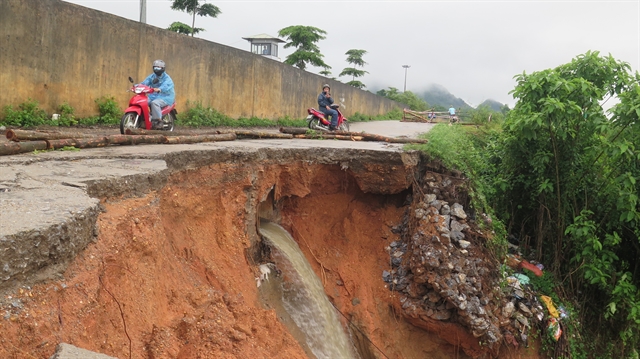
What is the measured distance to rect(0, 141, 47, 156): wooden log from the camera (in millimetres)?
4393

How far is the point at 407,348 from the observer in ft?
21.0

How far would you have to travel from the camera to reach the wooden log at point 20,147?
14.4 ft

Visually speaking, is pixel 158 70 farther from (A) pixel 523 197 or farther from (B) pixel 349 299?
(A) pixel 523 197

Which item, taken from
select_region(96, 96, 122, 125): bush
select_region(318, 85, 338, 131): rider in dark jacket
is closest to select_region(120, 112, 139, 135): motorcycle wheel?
select_region(96, 96, 122, 125): bush

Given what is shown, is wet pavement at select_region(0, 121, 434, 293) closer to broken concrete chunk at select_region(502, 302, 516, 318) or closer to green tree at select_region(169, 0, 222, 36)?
broken concrete chunk at select_region(502, 302, 516, 318)

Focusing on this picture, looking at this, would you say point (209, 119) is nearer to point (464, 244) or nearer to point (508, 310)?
point (464, 244)

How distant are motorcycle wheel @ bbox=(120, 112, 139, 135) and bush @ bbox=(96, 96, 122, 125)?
2577 mm

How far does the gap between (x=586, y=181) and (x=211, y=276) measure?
18.9 ft

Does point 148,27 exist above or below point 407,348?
above

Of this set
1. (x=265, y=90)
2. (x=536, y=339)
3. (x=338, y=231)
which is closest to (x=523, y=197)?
(x=536, y=339)

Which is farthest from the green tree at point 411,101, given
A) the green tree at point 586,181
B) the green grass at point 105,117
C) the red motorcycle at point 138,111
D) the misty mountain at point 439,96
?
the misty mountain at point 439,96

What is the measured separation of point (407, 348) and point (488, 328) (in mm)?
1109

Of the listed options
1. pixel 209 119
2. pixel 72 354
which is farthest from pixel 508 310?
pixel 209 119

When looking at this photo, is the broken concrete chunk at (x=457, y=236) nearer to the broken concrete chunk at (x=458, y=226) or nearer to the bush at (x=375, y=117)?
the broken concrete chunk at (x=458, y=226)
